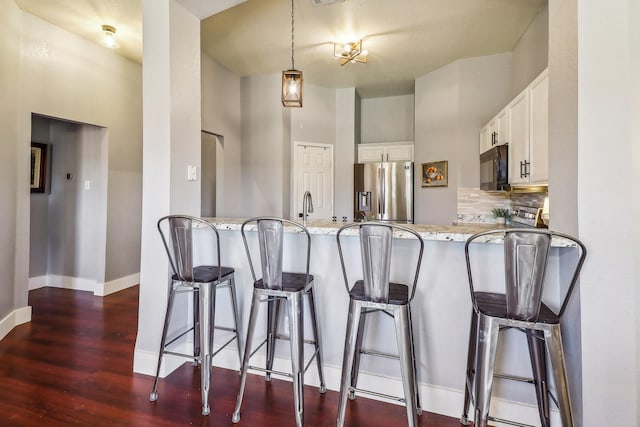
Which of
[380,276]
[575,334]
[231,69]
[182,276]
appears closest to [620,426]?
[575,334]

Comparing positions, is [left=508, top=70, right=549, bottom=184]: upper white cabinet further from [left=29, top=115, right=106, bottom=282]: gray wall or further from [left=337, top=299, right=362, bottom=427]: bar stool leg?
[left=29, top=115, right=106, bottom=282]: gray wall

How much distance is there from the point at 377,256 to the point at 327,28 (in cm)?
292

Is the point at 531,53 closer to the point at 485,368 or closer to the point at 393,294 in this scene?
the point at 393,294

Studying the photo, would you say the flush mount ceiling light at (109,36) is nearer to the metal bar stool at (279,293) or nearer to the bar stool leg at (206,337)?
the metal bar stool at (279,293)

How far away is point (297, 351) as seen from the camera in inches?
64.9

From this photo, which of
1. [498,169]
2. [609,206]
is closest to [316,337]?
[609,206]

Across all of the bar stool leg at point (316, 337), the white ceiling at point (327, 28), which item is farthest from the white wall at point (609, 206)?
the white ceiling at point (327, 28)

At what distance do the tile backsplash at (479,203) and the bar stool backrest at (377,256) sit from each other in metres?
3.10

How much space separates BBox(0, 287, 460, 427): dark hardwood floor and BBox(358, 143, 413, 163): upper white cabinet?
404 centimetres

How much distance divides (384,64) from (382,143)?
1.35m

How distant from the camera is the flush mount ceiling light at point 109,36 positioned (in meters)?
3.17

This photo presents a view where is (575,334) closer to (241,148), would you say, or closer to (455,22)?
(455,22)

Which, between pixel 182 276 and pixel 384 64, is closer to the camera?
pixel 182 276

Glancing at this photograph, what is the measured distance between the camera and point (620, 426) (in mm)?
1366
